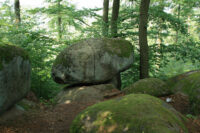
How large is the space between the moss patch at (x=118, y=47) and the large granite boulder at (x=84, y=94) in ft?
5.90

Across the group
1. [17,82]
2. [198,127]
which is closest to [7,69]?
[17,82]

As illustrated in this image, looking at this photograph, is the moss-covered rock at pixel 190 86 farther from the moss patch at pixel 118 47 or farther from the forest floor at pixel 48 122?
the moss patch at pixel 118 47

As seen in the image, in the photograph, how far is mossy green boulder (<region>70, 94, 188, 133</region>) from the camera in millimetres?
3115

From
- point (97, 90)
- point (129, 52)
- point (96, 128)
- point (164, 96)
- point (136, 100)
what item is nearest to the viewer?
point (96, 128)

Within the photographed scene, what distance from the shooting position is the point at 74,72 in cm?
862

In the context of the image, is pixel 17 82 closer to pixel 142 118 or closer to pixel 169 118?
pixel 142 118

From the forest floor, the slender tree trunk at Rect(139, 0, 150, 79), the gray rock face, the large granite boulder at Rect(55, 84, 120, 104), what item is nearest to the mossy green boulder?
the forest floor

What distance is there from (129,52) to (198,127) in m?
5.56

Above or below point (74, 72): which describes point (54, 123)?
below

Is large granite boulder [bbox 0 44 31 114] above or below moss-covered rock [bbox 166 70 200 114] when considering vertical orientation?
above

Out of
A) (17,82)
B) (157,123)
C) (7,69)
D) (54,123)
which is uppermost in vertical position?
(7,69)

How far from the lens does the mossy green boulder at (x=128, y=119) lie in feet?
10.2

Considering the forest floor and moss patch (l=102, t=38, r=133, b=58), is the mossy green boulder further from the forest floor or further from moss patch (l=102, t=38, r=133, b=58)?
moss patch (l=102, t=38, r=133, b=58)

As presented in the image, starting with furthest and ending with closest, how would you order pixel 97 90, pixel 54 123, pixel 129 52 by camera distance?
pixel 129 52 < pixel 97 90 < pixel 54 123
